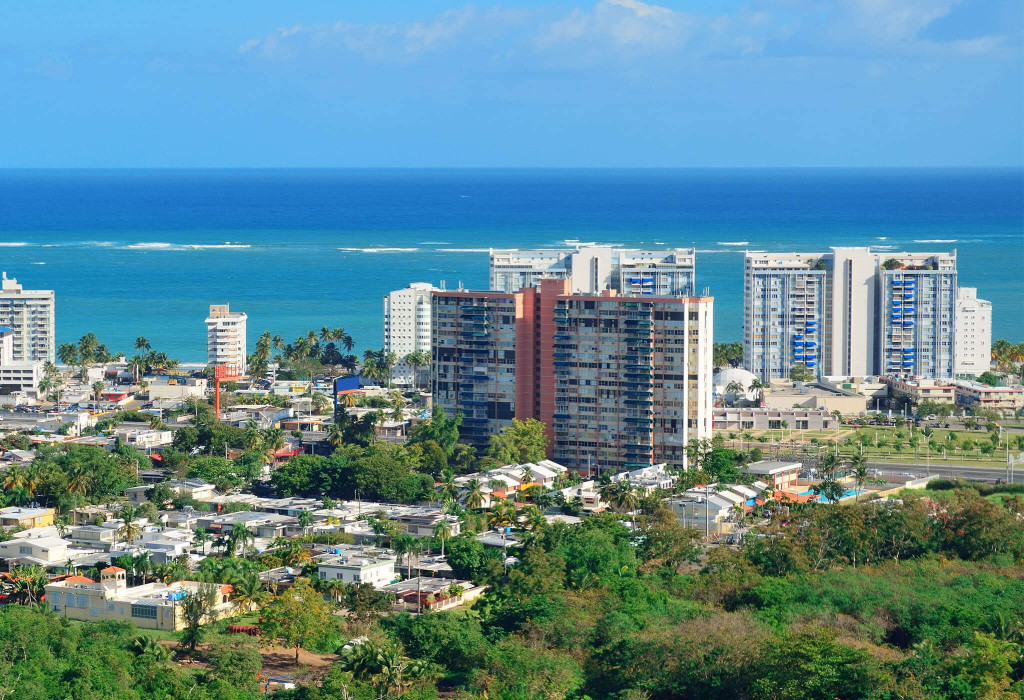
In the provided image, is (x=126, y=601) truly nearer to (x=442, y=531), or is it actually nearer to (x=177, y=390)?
(x=442, y=531)

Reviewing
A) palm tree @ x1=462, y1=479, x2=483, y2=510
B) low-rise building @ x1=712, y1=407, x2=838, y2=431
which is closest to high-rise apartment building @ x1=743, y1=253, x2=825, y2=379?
low-rise building @ x1=712, y1=407, x2=838, y2=431

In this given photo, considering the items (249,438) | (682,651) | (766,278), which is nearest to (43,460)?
(249,438)

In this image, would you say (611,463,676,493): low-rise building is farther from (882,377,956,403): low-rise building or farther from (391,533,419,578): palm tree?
(882,377,956,403): low-rise building

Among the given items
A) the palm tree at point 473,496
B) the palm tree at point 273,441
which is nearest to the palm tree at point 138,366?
the palm tree at point 273,441

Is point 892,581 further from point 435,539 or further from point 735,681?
point 435,539

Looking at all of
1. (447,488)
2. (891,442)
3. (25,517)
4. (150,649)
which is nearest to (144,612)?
(150,649)
